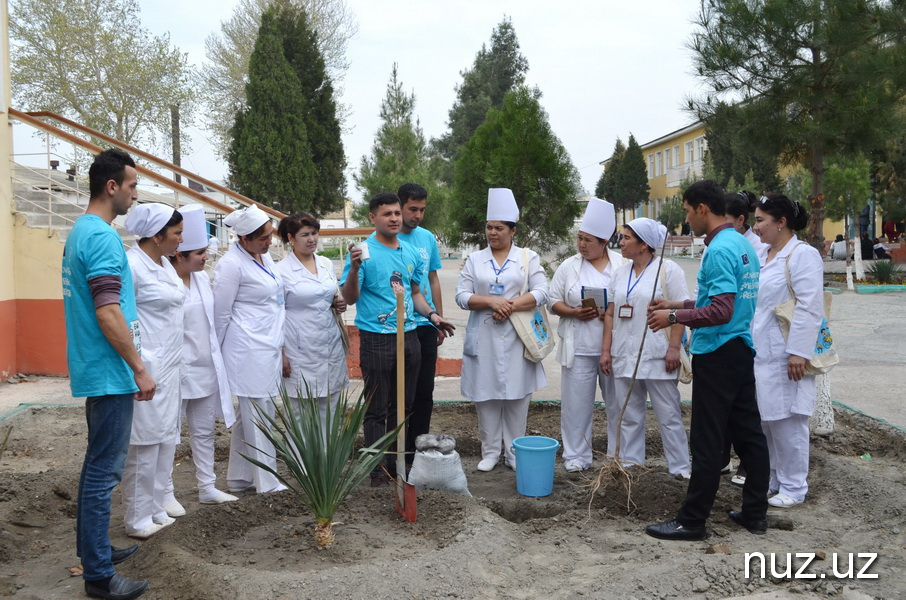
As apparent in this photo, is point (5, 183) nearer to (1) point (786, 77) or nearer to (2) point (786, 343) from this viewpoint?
(2) point (786, 343)

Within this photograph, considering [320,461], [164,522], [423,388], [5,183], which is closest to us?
[320,461]

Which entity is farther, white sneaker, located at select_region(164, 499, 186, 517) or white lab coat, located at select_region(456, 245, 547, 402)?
white lab coat, located at select_region(456, 245, 547, 402)

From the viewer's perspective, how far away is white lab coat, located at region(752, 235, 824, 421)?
14.9 feet

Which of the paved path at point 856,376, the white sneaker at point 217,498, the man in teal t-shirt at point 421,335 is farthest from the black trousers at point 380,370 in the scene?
the paved path at point 856,376

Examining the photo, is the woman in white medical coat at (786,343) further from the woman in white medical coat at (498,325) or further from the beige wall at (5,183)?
the beige wall at (5,183)

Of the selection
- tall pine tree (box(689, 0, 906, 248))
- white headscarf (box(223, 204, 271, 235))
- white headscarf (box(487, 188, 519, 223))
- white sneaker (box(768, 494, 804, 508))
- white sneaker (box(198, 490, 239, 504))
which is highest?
tall pine tree (box(689, 0, 906, 248))

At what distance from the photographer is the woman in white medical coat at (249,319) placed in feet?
15.4

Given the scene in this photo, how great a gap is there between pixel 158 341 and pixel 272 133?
19137mm

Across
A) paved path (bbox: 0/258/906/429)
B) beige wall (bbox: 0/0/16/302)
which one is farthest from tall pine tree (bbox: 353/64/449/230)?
beige wall (bbox: 0/0/16/302)

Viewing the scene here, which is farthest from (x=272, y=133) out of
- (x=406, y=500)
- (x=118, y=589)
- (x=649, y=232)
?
(x=118, y=589)

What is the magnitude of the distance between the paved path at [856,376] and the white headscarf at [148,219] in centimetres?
342

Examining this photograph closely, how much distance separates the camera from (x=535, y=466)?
4812mm

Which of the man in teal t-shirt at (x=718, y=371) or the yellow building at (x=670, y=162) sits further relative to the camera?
the yellow building at (x=670, y=162)

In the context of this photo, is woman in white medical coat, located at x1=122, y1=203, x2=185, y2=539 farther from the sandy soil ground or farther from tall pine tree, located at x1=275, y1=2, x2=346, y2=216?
tall pine tree, located at x1=275, y1=2, x2=346, y2=216
